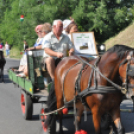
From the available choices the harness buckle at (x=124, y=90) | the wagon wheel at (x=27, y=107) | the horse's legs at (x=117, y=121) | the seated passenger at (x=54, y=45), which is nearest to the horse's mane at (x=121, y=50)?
the harness buckle at (x=124, y=90)

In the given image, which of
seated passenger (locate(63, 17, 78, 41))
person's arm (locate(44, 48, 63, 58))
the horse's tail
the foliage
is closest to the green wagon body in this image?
the horse's tail

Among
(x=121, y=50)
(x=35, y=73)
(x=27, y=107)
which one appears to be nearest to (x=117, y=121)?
(x=121, y=50)

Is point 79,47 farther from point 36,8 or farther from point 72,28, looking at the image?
point 36,8

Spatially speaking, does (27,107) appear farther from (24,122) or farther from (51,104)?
(51,104)

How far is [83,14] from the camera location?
30.8 metres

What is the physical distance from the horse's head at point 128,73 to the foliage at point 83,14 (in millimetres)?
26253

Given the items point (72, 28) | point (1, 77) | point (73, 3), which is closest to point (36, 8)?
point (73, 3)

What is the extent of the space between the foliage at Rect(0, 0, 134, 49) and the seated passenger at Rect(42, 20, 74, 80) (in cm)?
2443

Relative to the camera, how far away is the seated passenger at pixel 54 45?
5660 mm

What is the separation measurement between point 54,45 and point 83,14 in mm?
25575

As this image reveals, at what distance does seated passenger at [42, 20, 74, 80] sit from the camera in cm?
566

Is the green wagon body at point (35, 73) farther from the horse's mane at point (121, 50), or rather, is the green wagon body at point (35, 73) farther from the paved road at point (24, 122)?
the horse's mane at point (121, 50)

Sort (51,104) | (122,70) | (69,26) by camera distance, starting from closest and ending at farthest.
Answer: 1. (122,70)
2. (51,104)
3. (69,26)

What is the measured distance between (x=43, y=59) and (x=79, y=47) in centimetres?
131
